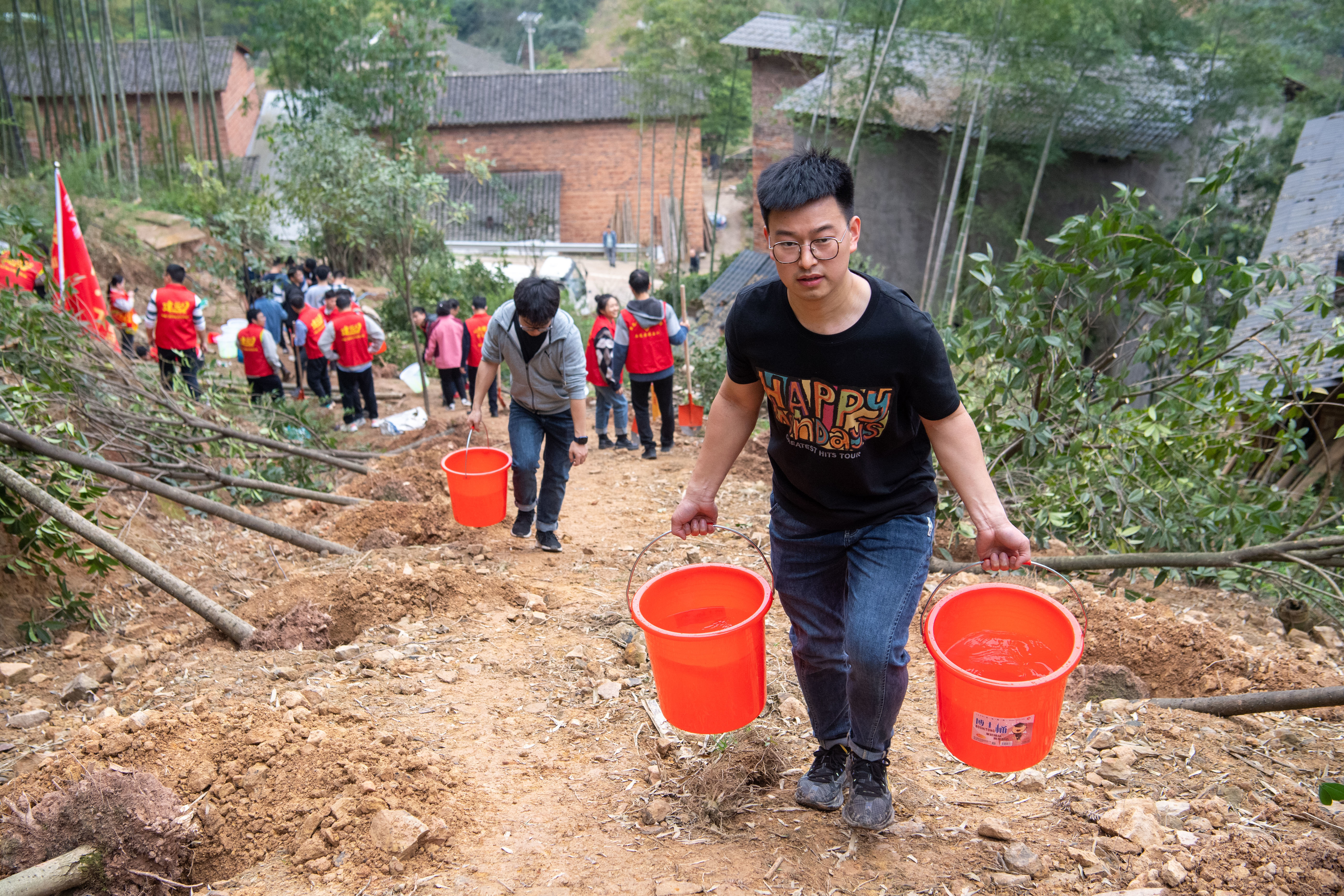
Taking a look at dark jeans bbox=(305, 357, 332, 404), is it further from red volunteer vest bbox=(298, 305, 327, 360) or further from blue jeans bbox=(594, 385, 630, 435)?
blue jeans bbox=(594, 385, 630, 435)

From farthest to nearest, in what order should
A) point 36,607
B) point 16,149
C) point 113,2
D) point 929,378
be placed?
point 113,2 < point 16,149 < point 36,607 < point 929,378

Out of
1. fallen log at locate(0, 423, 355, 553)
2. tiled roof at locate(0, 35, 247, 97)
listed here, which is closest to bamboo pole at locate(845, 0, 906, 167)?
fallen log at locate(0, 423, 355, 553)

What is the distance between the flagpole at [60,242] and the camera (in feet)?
21.5

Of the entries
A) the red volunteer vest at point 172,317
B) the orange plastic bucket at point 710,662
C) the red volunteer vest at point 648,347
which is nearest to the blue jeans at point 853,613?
the orange plastic bucket at point 710,662

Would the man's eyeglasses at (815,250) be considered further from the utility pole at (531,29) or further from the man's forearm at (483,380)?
the utility pole at (531,29)

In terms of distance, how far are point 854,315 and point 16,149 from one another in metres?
21.3

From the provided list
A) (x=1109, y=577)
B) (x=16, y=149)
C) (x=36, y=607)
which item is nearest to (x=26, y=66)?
(x=16, y=149)

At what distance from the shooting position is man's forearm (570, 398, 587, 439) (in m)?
4.86

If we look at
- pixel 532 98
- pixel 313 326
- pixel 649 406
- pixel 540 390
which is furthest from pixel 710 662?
pixel 532 98

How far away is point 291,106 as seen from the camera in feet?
64.5

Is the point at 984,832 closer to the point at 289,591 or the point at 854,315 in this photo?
the point at 854,315

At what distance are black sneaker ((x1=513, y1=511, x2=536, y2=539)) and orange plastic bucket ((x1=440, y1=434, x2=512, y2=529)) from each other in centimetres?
30

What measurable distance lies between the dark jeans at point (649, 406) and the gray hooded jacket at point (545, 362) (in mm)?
2966

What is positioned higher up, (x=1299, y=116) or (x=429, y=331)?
(x=1299, y=116)
